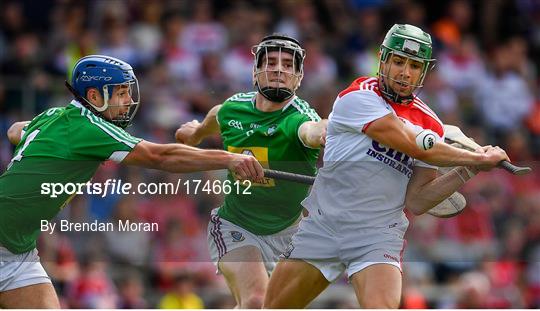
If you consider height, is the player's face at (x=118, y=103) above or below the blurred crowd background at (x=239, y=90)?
above

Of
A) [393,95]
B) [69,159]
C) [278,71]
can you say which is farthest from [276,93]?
[69,159]

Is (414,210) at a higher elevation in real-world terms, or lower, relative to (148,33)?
higher

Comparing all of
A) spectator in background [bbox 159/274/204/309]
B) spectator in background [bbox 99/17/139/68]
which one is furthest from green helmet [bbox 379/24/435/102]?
spectator in background [bbox 99/17/139/68]

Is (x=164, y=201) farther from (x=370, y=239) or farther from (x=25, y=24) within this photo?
(x=25, y=24)

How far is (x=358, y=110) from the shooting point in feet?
25.3

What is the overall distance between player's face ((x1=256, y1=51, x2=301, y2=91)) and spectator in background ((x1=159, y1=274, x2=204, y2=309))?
10.6 feet

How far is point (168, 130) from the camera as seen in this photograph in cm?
1302

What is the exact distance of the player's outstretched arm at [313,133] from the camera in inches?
320

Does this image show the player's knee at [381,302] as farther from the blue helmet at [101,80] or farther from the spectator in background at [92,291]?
the spectator in background at [92,291]

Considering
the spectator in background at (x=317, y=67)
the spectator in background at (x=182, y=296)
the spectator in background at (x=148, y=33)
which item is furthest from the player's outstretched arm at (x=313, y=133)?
the spectator in background at (x=148, y=33)

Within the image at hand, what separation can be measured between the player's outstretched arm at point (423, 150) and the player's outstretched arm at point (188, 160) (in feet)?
2.41

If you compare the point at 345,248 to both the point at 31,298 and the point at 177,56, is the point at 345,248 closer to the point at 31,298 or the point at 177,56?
the point at 31,298

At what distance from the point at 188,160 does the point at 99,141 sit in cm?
50

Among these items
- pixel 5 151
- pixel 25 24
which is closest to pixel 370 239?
pixel 5 151
